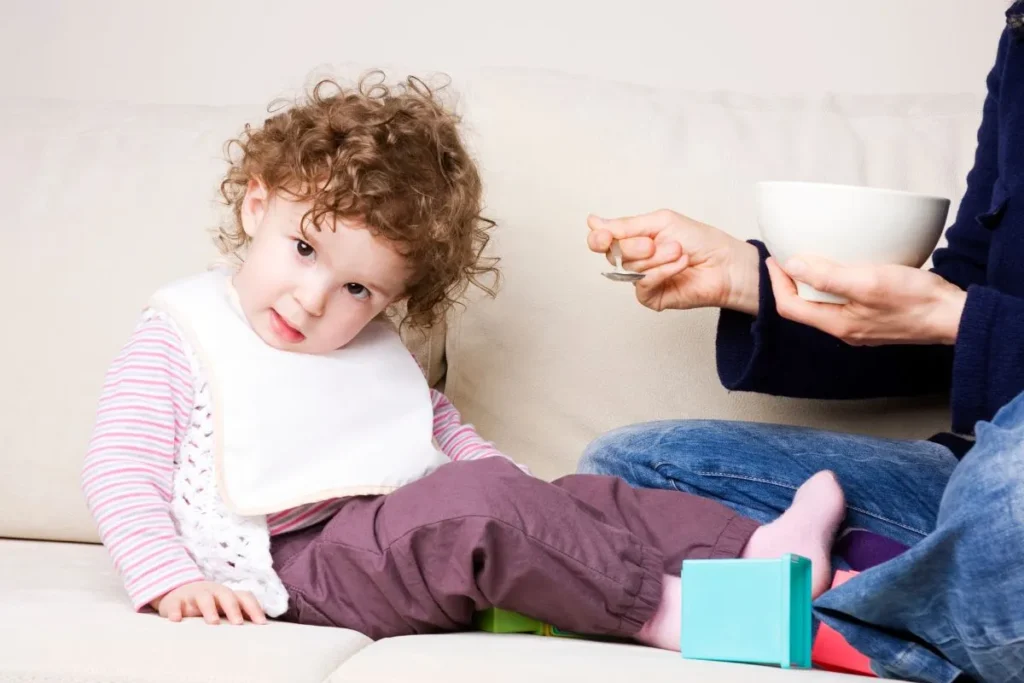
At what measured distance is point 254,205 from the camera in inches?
53.0

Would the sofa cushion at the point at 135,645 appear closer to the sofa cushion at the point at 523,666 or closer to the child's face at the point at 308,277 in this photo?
the sofa cushion at the point at 523,666

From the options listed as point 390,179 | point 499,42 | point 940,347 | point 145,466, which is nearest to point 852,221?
point 940,347

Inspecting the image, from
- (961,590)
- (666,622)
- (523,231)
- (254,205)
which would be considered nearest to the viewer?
(961,590)

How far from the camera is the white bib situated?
1223mm

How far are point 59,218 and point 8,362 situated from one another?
20 cm

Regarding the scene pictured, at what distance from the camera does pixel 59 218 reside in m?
1.49

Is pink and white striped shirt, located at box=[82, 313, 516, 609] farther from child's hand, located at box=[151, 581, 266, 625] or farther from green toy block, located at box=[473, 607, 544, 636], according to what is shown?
green toy block, located at box=[473, 607, 544, 636]

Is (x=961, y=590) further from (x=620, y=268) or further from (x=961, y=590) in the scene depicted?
(x=620, y=268)

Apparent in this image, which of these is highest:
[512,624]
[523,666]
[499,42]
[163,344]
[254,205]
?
[499,42]

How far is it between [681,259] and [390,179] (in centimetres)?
35

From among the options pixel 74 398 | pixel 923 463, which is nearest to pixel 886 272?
pixel 923 463

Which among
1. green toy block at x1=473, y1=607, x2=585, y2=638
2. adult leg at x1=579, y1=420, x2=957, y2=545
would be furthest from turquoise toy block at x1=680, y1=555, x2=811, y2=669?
adult leg at x1=579, y1=420, x2=957, y2=545

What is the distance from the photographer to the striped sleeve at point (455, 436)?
55.5 inches

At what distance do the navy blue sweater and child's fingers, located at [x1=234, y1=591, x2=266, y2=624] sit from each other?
0.61 metres
